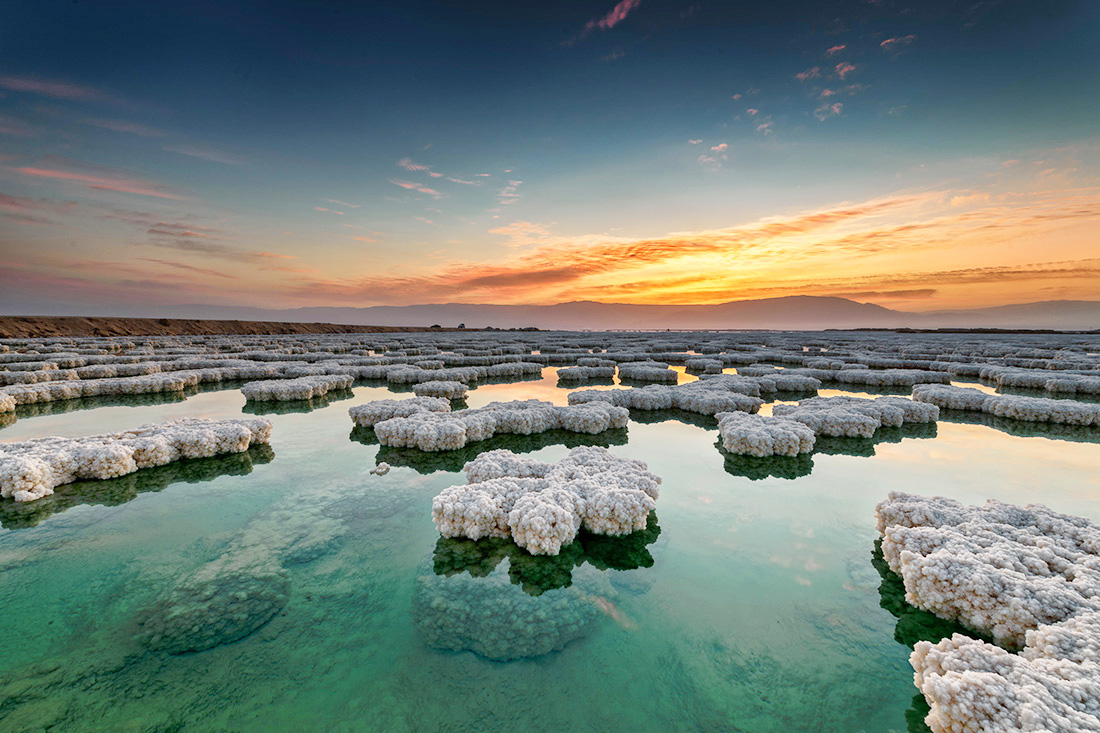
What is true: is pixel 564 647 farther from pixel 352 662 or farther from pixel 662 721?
pixel 352 662

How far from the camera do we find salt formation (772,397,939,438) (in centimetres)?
1681

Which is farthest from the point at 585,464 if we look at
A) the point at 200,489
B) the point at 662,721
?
the point at 200,489

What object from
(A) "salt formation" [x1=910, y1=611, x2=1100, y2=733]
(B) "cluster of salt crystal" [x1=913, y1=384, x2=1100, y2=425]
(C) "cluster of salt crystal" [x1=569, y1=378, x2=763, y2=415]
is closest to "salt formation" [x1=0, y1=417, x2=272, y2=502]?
(C) "cluster of salt crystal" [x1=569, y1=378, x2=763, y2=415]

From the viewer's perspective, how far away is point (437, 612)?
6.71 meters

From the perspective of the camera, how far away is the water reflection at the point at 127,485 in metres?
10.1

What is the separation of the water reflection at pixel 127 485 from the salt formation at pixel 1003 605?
1639 centimetres

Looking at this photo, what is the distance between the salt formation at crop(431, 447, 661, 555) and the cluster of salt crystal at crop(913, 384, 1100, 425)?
843 inches

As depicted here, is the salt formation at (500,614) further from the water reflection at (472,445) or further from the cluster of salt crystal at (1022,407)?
the cluster of salt crystal at (1022,407)

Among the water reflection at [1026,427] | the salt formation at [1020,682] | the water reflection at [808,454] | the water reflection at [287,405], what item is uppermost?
the salt formation at [1020,682]

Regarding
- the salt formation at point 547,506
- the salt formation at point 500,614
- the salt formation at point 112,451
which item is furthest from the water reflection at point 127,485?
the salt formation at point 500,614

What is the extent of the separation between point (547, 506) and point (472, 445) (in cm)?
786

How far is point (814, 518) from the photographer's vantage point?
10062mm

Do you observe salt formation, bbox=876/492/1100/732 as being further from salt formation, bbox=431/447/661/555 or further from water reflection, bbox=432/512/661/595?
salt formation, bbox=431/447/661/555

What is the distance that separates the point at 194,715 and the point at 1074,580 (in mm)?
12155
